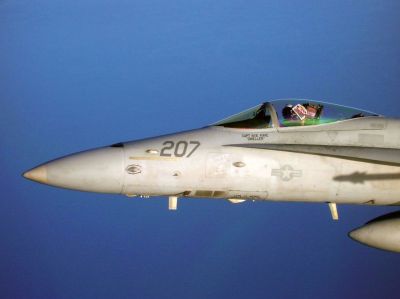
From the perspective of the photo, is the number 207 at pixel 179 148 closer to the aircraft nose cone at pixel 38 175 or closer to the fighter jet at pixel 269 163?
the fighter jet at pixel 269 163

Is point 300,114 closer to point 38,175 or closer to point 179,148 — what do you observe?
point 179,148

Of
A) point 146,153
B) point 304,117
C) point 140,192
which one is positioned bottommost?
point 140,192

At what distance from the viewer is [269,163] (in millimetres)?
7617

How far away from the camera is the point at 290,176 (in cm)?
769

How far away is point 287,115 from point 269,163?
72cm

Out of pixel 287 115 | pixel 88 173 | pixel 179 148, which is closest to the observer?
pixel 88 173

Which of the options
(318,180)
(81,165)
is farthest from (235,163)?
(81,165)

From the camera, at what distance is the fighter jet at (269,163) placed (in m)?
7.43

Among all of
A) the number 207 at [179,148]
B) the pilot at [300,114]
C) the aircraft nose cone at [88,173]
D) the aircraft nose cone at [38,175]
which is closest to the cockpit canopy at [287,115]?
the pilot at [300,114]

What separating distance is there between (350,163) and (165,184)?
2.43 metres

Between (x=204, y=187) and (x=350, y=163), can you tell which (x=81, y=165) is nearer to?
(x=204, y=187)

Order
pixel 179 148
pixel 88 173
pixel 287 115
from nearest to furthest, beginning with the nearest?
pixel 88 173, pixel 179 148, pixel 287 115

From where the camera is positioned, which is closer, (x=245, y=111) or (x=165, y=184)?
(x=165, y=184)

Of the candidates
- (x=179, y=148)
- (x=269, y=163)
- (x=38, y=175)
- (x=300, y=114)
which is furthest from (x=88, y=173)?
(x=300, y=114)
